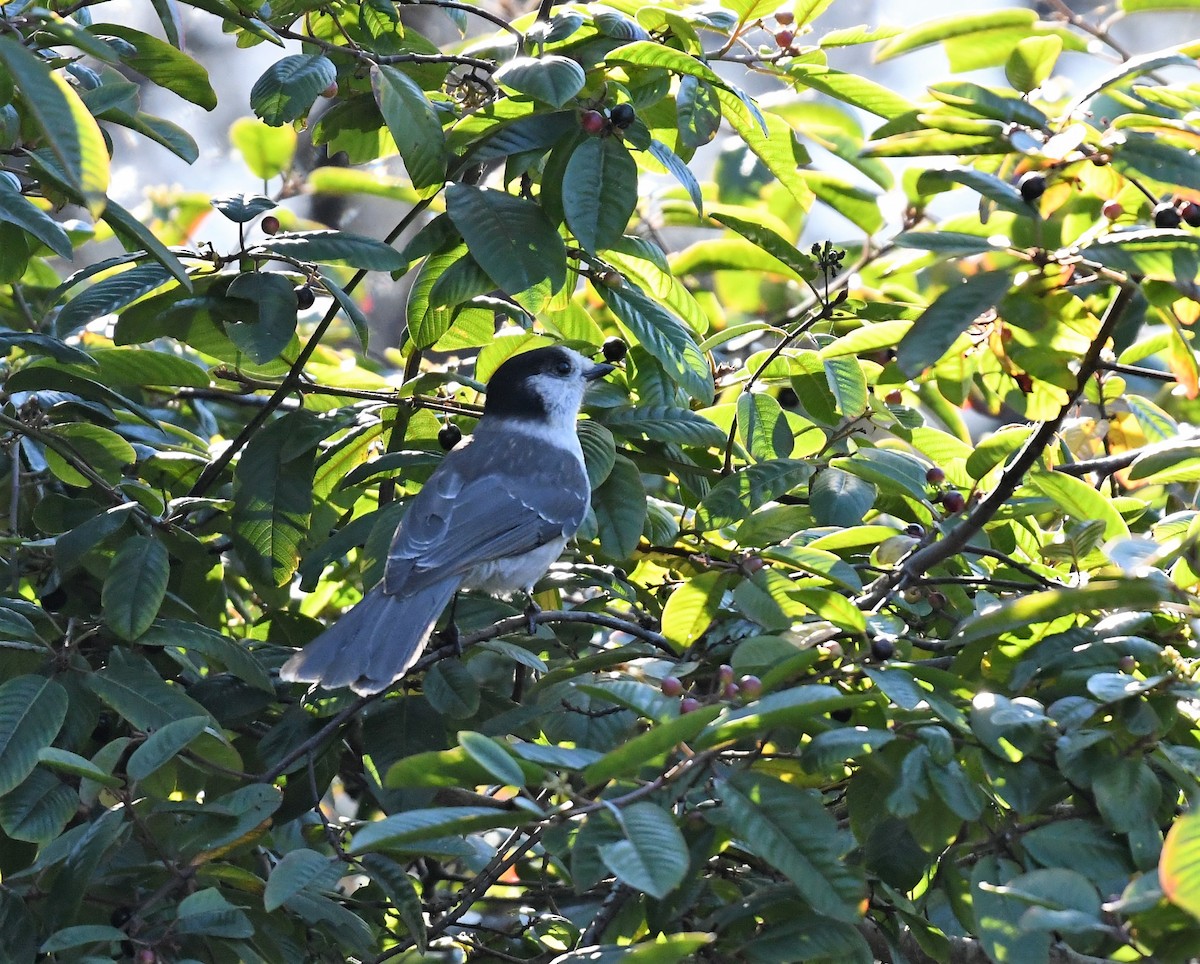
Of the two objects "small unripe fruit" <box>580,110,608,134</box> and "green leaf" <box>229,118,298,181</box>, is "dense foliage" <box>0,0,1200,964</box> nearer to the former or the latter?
"small unripe fruit" <box>580,110,608,134</box>

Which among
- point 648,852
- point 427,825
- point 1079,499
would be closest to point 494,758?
point 427,825

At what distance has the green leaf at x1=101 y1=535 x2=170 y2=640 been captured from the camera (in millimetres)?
2717

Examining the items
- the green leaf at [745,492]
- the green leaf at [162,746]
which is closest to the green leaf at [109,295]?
the green leaf at [162,746]

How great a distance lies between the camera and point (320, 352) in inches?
166

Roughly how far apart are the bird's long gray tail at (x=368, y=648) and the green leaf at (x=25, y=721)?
1.66 feet

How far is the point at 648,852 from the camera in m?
1.78

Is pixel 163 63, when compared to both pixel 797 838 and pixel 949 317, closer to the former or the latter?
pixel 949 317

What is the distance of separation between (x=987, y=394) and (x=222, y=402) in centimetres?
244

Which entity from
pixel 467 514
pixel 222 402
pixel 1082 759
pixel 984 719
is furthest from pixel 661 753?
pixel 222 402

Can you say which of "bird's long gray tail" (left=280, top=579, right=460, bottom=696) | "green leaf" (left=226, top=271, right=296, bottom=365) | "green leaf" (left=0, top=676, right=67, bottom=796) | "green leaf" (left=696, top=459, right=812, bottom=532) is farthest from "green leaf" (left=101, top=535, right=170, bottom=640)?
"green leaf" (left=696, top=459, right=812, bottom=532)

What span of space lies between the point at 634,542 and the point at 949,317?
3.68 ft

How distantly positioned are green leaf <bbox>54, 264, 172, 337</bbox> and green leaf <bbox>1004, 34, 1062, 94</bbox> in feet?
6.44

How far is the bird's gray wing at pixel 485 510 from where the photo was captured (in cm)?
349

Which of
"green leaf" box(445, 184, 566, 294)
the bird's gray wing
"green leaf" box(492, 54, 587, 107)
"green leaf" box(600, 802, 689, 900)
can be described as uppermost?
"green leaf" box(492, 54, 587, 107)
